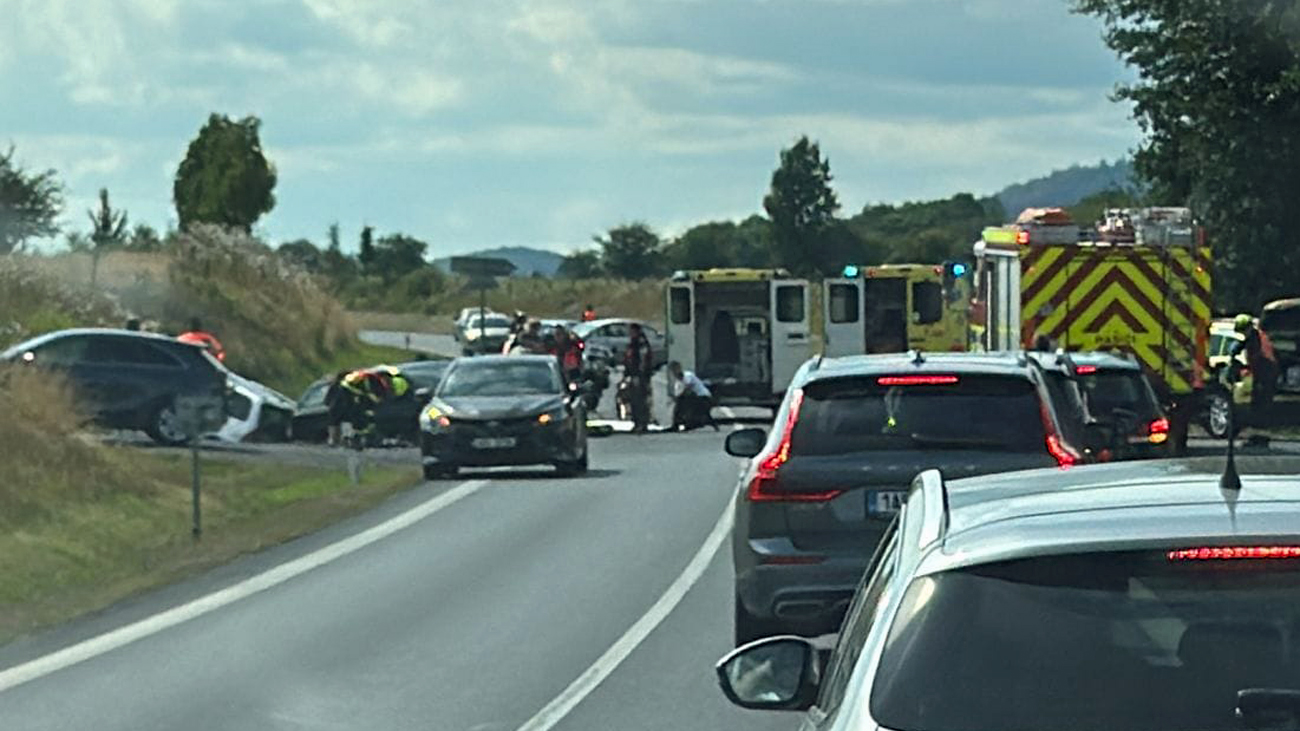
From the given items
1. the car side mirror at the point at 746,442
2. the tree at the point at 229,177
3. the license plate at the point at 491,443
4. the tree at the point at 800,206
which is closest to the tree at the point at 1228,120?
the license plate at the point at 491,443

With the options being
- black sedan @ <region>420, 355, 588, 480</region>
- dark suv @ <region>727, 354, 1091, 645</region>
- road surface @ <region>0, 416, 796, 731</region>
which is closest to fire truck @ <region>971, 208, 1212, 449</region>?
black sedan @ <region>420, 355, 588, 480</region>

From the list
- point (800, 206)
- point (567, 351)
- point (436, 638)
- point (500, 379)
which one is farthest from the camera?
point (800, 206)

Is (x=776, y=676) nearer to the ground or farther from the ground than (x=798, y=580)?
farther from the ground

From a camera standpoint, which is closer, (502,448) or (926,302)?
(502,448)

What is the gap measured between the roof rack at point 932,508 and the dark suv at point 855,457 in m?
6.58

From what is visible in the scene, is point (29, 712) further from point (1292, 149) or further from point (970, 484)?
point (1292, 149)

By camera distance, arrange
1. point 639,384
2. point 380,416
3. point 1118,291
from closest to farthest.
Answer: point 1118,291, point 380,416, point 639,384

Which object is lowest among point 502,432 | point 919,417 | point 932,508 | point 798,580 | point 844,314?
point 502,432

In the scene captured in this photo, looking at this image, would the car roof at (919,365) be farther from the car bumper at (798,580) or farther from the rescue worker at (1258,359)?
the rescue worker at (1258,359)

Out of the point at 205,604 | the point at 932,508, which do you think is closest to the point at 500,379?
the point at 205,604

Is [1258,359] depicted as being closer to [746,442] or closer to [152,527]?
[152,527]

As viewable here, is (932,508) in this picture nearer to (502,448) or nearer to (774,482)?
(774,482)

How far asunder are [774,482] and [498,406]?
19415 mm

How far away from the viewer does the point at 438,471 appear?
1297 inches
